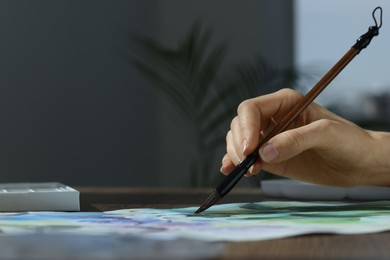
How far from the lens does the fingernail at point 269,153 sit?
816 millimetres

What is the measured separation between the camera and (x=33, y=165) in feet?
11.0

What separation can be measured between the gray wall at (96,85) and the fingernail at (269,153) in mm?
2559

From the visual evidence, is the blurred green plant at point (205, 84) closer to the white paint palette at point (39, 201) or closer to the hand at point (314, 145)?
the hand at point (314, 145)


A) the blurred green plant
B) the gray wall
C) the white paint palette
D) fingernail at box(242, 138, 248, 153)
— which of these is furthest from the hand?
the gray wall

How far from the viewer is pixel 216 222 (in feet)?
2.29

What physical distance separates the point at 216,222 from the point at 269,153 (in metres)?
0.14

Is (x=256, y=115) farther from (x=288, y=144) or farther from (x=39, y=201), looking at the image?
(x=39, y=201)

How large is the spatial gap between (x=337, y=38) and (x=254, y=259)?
3131mm

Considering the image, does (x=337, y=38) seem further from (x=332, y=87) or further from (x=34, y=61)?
(x=34, y=61)

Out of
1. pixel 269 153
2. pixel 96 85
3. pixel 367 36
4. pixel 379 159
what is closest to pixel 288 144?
pixel 269 153

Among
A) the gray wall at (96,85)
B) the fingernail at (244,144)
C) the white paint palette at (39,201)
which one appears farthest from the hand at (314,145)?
the gray wall at (96,85)

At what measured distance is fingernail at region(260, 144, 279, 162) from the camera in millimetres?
816

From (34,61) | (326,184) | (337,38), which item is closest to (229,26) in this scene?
(337,38)

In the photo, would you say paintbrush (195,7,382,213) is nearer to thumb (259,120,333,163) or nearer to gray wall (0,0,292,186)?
thumb (259,120,333,163)
